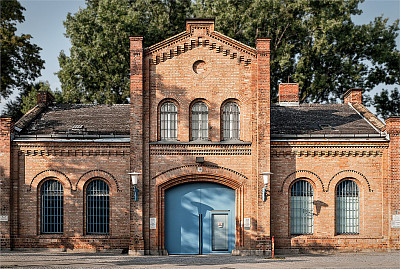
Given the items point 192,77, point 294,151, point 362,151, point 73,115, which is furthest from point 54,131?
point 362,151

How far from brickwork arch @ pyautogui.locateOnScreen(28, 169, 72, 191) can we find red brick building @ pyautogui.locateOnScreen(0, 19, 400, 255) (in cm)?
4

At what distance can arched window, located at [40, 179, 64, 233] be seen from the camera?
20938mm

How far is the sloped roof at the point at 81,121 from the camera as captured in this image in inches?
853

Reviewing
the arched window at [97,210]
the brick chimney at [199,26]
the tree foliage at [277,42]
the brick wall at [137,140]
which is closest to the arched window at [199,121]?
the brick wall at [137,140]

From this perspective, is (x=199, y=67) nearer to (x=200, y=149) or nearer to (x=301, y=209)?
(x=200, y=149)

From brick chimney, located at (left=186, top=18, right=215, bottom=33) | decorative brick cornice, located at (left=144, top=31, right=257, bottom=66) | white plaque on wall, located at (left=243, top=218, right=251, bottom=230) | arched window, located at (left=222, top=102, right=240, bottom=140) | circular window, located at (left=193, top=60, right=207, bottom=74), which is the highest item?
brick chimney, located at (left=186, top=18, right=215, bottom=33)

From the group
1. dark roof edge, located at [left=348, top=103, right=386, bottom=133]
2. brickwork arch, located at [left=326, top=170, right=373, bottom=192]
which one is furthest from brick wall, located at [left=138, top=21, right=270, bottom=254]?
dark roof edge, located at [left=348, top=103, right=386, bottom=133]

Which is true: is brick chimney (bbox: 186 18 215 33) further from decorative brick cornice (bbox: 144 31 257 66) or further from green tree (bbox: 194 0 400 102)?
green tree (bbox: 194 0 400 102)

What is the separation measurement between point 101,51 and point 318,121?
19224 mm

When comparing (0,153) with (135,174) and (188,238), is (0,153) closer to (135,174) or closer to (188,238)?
(135,174)

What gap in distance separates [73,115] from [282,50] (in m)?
19.1

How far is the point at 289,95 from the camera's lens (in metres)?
26.5

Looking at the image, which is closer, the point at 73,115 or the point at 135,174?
the point at 135,174

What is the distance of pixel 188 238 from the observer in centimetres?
2045
